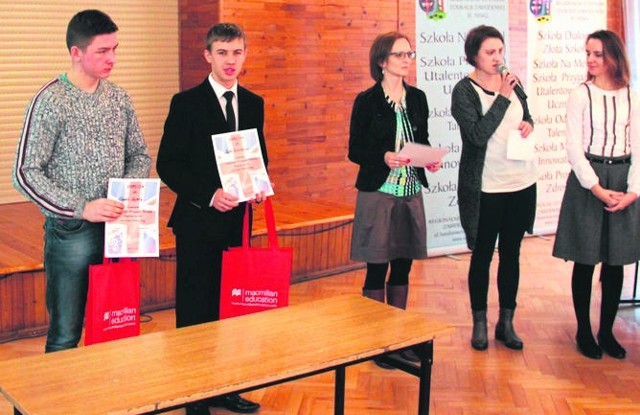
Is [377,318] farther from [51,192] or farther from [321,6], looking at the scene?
[321,6]

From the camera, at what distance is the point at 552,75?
322 inches

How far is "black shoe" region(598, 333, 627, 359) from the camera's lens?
5.18m

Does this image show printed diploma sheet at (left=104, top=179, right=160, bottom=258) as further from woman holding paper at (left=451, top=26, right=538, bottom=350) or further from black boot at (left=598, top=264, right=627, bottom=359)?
black boot at (left=598, top=264, right=627, bottom=359)

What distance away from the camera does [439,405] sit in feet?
14.6

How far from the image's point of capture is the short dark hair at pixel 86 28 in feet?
11.7

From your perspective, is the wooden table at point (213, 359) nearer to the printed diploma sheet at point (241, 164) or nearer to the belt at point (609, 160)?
the printed diploma sheet at point (241, 164)

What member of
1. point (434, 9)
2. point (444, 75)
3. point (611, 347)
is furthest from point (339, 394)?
point (434, 9)

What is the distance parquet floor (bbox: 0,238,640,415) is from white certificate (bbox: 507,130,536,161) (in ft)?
3.60

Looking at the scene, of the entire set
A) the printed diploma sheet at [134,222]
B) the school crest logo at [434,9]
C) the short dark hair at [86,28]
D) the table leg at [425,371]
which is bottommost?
the table leg at [425,371]

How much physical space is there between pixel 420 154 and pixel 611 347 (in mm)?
1682

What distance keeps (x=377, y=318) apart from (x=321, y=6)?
4.61m

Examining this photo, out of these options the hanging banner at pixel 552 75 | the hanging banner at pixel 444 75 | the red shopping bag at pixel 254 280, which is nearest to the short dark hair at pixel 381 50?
the red shopping bag at pixel 254 280

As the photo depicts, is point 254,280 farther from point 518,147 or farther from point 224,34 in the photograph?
point 518,147

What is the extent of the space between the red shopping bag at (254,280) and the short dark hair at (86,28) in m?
1.06
